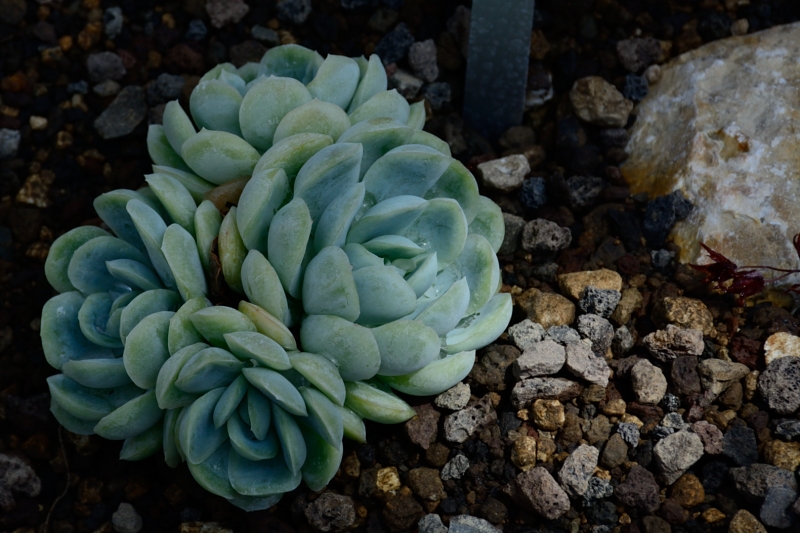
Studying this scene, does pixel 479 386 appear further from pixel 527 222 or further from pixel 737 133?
pixel 737 133

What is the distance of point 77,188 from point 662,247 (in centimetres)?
167

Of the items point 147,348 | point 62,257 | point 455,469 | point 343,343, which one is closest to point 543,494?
point 455,469

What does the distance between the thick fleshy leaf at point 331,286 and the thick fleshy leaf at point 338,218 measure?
0.04 metres

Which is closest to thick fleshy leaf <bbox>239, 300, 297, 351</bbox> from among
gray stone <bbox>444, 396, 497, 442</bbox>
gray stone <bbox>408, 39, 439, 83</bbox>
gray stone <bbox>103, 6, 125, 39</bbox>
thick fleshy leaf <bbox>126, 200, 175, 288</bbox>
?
thick fleshy leaf <bbox>126, 200, 175, 288</bbox>

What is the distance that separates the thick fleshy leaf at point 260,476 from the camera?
1506 mm

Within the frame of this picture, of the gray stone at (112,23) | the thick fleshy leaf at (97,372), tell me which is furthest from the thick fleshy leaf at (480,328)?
the gray stone at (112,23)

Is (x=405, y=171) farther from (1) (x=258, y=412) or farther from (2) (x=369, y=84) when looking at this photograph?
(1) (x=258, y=412)

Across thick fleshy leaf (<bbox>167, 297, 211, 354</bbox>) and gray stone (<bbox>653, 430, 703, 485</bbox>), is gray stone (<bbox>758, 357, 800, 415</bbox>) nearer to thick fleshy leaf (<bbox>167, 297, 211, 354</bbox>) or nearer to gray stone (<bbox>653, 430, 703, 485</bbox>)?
gray stone (<bbox>653, 430, 703, 485</bbox>)

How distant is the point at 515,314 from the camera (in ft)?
6.35

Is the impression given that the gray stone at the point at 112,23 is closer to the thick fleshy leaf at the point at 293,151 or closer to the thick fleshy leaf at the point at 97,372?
the thick fleshy leaf at the point at 293,151

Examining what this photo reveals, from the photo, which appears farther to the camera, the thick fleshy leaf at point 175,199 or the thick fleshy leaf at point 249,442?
the thick fleshy leaf at point 175,199

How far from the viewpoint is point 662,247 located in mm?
2023

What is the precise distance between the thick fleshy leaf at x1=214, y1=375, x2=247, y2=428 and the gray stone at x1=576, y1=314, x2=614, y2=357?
820 mm

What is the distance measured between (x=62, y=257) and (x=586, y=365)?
121 centimetres
